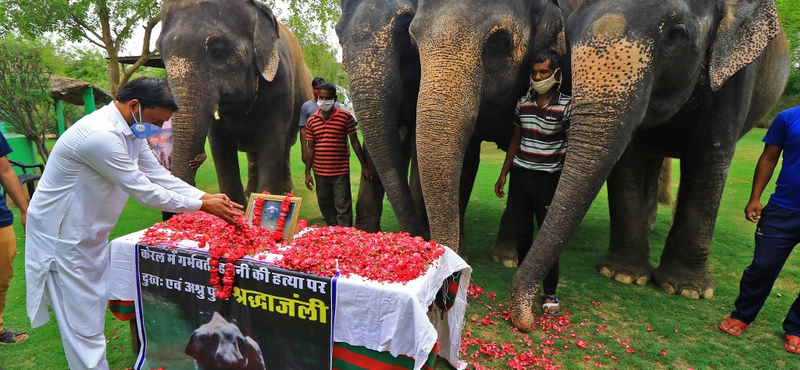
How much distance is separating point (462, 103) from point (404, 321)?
59.3 inches

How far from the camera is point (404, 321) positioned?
2.13m

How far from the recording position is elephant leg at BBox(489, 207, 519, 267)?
4.64m

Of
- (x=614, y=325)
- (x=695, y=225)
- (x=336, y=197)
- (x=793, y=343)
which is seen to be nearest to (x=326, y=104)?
(x=336, y=197)

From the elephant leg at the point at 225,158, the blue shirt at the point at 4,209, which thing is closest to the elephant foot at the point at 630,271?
the elephant leg at the point at 225,158

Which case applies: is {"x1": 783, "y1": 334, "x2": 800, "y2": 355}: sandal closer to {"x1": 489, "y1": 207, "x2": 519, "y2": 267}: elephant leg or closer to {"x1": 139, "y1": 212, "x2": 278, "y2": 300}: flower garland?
{"x1": 489, "y1": 207, "x2": 519, "y2": 267}: elephant leg

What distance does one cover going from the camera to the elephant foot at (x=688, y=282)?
390cm

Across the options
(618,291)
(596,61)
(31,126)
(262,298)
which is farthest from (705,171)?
(31,126)

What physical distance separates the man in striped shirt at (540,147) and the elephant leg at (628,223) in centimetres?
115

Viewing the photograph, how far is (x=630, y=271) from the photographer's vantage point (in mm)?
4262

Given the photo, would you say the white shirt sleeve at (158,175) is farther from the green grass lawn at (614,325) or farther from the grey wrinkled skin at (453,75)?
the grey wrinkled skin at (453,75)

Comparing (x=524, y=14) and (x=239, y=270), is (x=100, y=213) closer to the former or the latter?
(x=239, y=270)

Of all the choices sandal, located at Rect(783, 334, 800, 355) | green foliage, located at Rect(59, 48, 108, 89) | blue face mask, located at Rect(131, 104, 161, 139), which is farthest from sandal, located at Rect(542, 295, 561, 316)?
green foliage, located at Rect(59, 48, 108, 89)

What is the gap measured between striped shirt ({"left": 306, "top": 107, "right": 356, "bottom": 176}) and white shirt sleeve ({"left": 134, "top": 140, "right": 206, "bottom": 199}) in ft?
6.22

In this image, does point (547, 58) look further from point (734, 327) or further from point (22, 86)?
point (22, 86)
